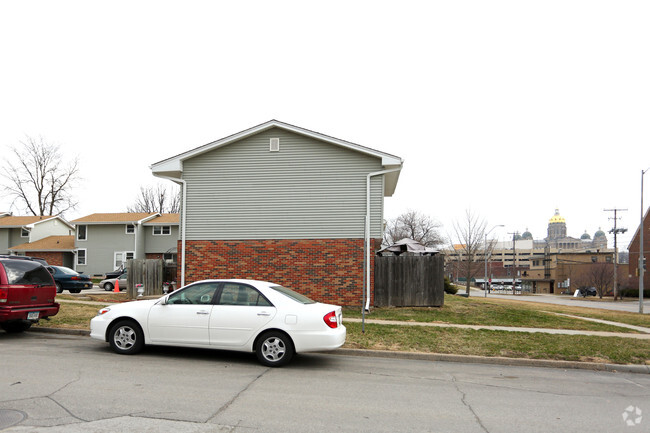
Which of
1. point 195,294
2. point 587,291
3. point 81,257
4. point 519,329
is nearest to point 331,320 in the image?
point 195,294

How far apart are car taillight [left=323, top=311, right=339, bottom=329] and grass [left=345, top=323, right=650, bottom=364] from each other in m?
2.03

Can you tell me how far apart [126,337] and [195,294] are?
1426mm

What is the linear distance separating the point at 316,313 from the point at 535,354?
4819 millimetres

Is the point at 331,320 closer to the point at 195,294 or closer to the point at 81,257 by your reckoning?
the point at 195,294

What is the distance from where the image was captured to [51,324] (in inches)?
440

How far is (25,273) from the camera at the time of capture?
32.3 feet

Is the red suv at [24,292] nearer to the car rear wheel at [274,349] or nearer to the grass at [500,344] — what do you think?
the car rear wheel at [274,349]

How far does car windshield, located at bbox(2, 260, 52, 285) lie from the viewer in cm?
955

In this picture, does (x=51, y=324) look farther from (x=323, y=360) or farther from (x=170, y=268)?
(x=170, y=268)

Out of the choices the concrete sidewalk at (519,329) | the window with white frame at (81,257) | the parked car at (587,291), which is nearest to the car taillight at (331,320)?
the concrete sidewalk at (519,329)

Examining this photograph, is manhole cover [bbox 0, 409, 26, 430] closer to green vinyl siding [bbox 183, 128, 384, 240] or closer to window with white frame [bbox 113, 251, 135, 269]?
green vinyl siding [bbox 183, 128, 384, 240]

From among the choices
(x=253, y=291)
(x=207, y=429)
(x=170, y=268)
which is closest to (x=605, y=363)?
(x=253, y=291)

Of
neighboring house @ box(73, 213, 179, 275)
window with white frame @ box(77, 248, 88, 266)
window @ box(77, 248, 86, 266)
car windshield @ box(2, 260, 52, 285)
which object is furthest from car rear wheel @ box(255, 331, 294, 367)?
window @ box(77, 248, 86, 266)

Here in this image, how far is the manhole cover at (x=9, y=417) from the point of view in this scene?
469 cm
